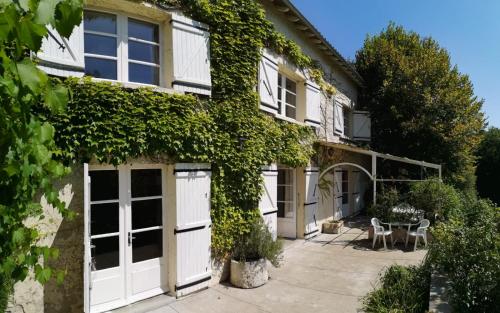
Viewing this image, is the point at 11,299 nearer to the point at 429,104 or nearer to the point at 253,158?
the point at 253,158

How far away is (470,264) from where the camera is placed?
404cm

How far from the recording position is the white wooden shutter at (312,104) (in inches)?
380

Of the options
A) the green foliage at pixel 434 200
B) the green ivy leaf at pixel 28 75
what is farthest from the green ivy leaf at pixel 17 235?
the green foliage at pixel 434 200

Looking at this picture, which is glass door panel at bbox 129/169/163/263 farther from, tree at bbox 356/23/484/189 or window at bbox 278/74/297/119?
tree at bbox 356/23/484/189

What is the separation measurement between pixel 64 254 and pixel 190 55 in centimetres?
351

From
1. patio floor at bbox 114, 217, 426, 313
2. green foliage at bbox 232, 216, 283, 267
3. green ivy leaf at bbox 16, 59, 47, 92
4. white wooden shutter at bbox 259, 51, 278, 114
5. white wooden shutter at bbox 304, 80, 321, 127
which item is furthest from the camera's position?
white wooden shutter at bbox 304, 80, 321, 127

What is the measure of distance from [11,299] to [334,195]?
9544 mm

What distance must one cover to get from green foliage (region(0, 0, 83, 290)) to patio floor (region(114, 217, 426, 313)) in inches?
136

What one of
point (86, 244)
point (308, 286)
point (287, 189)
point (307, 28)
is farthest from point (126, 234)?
point (307, 28)

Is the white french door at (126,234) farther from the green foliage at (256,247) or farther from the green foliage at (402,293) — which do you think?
the green foliage at (402,293)

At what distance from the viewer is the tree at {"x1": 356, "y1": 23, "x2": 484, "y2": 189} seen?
13.7m

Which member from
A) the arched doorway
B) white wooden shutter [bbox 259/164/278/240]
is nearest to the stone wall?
white wooden shutter [bbox 259/164/278/240]

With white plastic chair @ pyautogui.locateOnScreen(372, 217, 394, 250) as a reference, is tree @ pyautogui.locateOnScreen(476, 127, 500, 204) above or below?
above

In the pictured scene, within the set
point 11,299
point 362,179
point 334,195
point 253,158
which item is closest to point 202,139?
point 253,158
